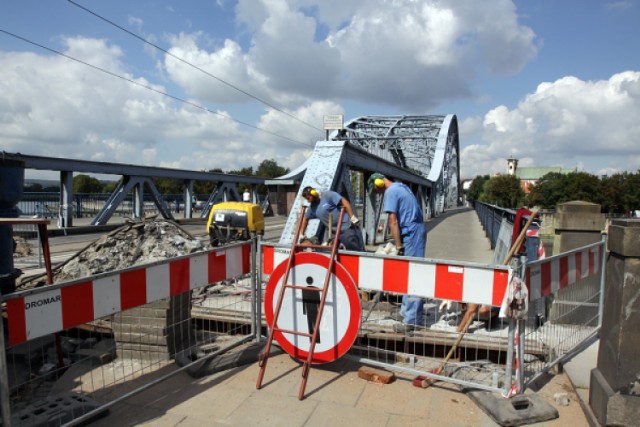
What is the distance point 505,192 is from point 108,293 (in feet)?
314

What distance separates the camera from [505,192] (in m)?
90.6

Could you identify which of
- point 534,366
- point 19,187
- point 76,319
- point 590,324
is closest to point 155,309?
point 76,319

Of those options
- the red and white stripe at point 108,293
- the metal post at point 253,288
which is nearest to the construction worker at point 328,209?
the metal post at point 253,288

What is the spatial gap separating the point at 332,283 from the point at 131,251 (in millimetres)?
3981

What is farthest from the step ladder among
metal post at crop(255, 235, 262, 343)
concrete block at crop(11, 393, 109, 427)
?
concrete block at crop(11, 393, 109, 427)

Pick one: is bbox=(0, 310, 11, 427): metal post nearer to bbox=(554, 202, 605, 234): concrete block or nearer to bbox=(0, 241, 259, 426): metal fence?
bbox=(0, 241, 259, 426): metal fence

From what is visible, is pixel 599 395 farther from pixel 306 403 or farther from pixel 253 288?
pixel 253 288

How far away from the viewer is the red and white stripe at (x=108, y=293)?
2703mm

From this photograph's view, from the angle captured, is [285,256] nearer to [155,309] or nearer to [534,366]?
[155,309]

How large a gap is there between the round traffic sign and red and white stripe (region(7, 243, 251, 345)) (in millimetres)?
614

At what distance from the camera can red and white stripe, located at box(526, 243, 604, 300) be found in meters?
3.62

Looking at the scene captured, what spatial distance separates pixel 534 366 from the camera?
13.3 ft

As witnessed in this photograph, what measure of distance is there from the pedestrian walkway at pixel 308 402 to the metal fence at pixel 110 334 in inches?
6.8

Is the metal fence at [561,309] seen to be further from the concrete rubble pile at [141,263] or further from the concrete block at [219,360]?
the concrete rubble pile at [141,263]
